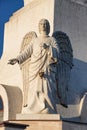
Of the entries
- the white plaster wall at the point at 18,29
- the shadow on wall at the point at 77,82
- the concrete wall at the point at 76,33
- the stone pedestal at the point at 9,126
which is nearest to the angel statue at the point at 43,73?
the shadow on wall at the point at 77,82

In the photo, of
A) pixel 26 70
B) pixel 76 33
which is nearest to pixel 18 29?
pixel 76 33

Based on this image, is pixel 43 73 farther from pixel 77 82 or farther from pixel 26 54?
pixel 77 82

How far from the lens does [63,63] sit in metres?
12.5

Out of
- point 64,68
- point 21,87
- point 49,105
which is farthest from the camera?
point 21,87

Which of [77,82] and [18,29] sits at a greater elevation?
[18,29]

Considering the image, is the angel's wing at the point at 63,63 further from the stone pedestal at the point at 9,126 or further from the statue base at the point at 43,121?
the stone pedestal at the point at 9,126

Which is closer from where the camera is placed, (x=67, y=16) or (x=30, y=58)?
(x=30, y=58)

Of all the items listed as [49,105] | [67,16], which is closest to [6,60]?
[67,16]

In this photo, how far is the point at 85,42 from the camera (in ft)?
45.8

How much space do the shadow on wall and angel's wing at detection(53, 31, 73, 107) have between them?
49 centimetres

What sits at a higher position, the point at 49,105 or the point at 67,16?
the point at 67,16

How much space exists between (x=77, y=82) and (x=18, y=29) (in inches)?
102

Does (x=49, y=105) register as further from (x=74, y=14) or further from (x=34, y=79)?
(x=74, y=14)

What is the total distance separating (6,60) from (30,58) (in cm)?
243
